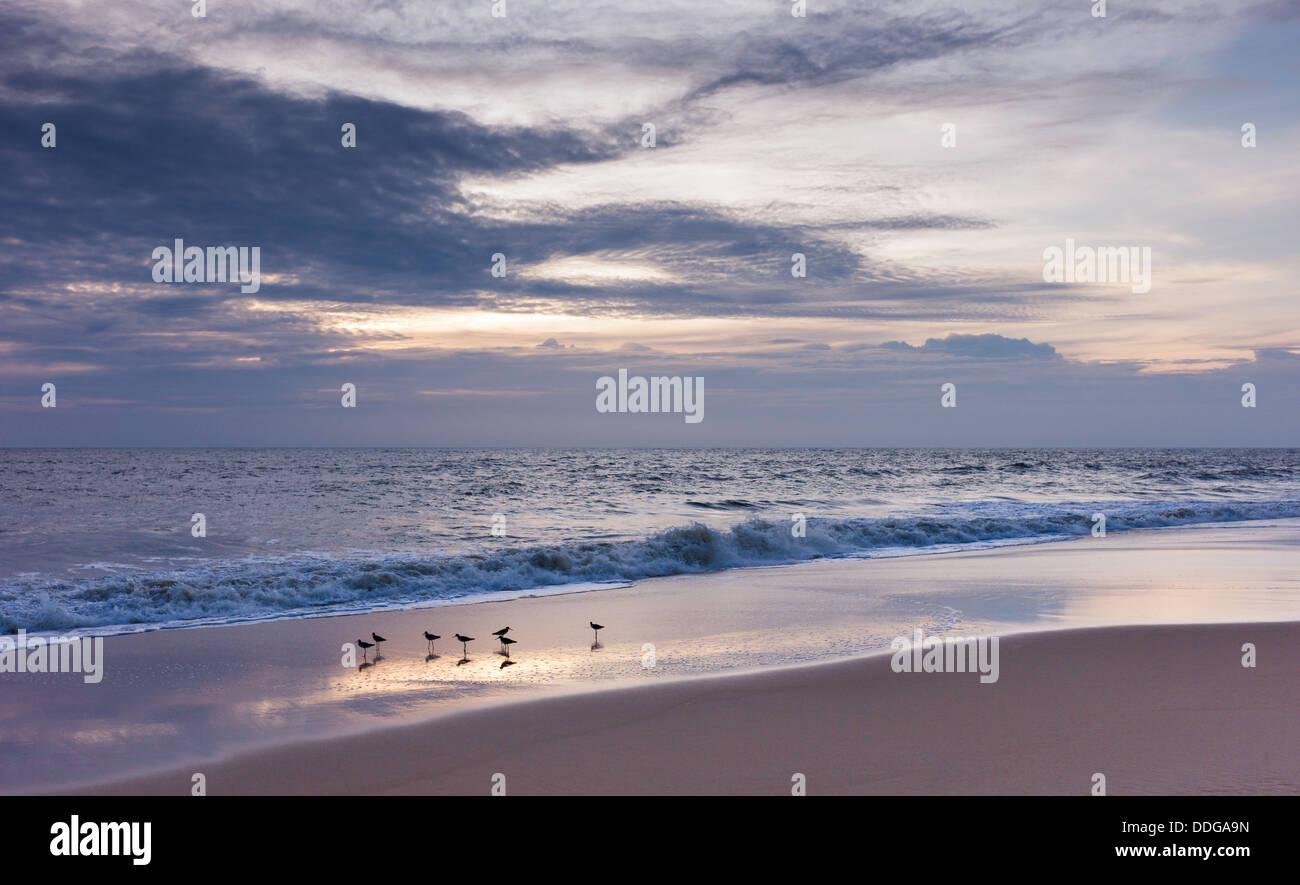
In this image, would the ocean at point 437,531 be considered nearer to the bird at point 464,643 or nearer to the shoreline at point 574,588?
the shoreline at point 574,588

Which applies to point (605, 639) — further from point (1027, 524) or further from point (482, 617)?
point (1027, 524)

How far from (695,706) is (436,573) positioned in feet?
32.3

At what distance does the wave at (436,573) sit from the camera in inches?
482

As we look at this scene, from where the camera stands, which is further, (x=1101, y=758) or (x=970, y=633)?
(x=970, y=633)

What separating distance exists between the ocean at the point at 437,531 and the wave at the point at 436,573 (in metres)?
0.05
